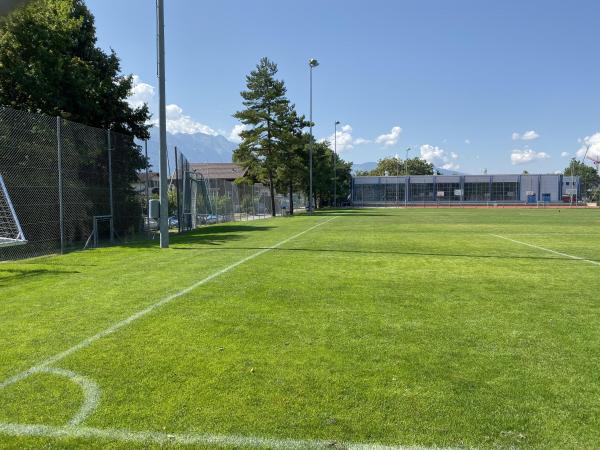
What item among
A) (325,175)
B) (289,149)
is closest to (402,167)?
(325,175)

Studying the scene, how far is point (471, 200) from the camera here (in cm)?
9862

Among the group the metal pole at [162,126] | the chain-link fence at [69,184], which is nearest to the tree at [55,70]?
the chain-link fence at [69,184]

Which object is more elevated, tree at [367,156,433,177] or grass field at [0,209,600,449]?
tree at [367,156,433,177]

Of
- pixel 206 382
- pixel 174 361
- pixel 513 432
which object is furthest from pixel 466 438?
pixel 174 361

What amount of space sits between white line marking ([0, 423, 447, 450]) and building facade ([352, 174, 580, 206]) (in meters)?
96.8

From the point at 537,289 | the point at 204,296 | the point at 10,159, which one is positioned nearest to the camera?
the point at 204,296

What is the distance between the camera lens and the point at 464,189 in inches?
3875

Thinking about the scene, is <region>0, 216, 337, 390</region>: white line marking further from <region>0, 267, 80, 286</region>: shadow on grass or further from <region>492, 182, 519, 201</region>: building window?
<region>492, 182, 519, 201</region>: building window

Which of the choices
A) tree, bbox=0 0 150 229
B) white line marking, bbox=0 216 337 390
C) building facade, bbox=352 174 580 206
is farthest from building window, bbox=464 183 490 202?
white line marking, bbox=0 216 337 390

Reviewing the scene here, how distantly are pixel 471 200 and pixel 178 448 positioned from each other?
10248 cm

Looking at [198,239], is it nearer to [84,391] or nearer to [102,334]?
[102,334]

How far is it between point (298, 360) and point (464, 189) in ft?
329

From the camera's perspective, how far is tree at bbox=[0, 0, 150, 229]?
53.5ft

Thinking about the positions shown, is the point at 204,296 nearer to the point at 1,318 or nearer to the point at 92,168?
the point at 1,318
